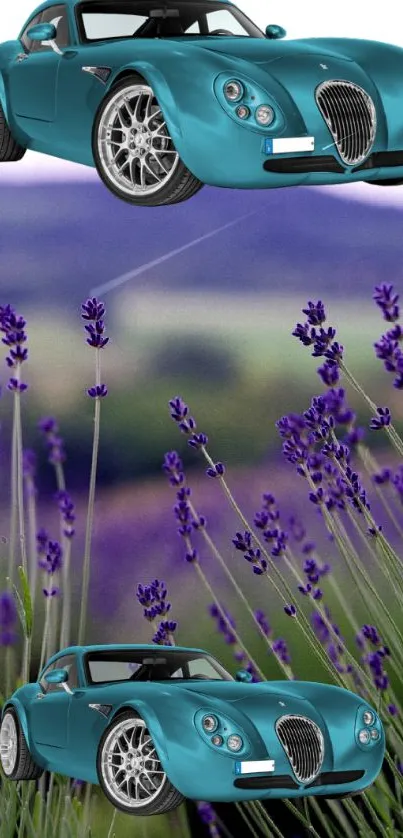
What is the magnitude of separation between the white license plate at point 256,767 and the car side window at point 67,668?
4.07ft

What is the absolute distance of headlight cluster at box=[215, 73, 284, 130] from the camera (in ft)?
22.3

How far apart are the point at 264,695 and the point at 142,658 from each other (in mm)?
873

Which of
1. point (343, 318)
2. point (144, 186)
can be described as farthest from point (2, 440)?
point (144, 186)

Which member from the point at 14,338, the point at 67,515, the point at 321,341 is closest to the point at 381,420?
the point at 321,341

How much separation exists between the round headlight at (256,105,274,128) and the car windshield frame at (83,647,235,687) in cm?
271

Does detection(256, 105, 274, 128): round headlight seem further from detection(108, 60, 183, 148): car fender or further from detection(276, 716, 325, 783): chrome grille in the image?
detection(276, 716, 325, 783): chrome grille

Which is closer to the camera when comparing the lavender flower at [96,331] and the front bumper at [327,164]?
the front bumper at [327,164]

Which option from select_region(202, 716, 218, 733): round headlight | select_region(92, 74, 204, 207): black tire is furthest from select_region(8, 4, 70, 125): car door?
select_region(202, 716, 218, 733): round headlight

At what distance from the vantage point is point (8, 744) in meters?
8.16

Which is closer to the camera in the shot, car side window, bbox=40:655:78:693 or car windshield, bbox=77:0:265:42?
car windshield, bbox=77:0:265:42

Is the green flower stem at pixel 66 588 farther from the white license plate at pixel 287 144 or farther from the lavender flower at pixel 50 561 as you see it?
the white license plate at pixel 287 144

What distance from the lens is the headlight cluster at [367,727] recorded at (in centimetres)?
725

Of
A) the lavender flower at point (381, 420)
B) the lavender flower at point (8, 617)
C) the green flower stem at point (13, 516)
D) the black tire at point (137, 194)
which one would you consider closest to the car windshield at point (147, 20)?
the black tire at point (137, 194)

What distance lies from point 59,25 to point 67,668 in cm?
319
